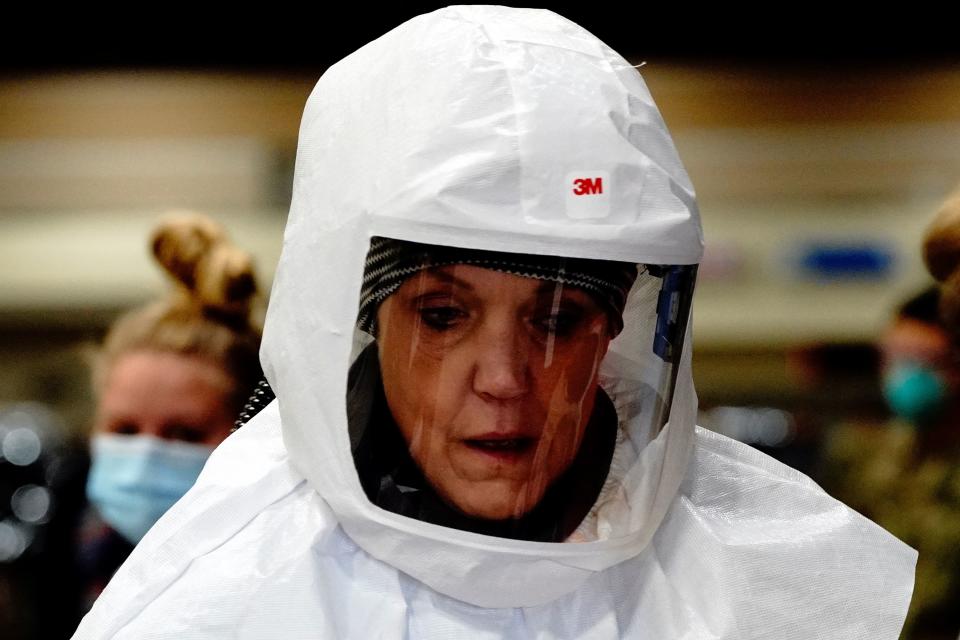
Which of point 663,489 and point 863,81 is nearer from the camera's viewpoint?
point 663,489

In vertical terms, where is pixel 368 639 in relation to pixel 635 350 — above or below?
below

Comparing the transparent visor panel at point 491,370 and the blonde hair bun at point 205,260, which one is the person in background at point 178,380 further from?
the transparent visor panel at point 491,370

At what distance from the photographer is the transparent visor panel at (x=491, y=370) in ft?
3.74

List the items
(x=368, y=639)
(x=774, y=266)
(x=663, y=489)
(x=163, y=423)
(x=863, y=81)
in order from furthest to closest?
(x=774, y=266) < (x=863, y=81) < (x=163, y=423) < (x=663, y=489) < (x=368, y=639)

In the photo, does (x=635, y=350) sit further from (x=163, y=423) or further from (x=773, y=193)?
(x=773, y=193)

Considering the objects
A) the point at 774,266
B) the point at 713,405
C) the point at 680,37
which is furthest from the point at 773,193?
the point at 680,37

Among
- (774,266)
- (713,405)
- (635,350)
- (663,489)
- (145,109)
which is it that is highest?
(635,350)

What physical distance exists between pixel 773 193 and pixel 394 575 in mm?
3447

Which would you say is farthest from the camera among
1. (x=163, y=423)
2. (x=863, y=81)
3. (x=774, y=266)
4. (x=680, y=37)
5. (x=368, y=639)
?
(x=774, y=266)

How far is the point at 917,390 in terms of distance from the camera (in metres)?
2.55

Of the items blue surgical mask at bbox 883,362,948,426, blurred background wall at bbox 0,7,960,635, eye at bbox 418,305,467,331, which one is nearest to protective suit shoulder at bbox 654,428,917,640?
eye at bbox 418,305,467,331

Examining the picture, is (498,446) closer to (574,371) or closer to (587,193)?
(574,371)

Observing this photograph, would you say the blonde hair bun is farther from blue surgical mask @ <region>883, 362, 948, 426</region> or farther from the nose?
blue surgical mask @ <region>883, 362, 948, 426</region>

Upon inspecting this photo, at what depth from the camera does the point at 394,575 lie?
3.83ft
